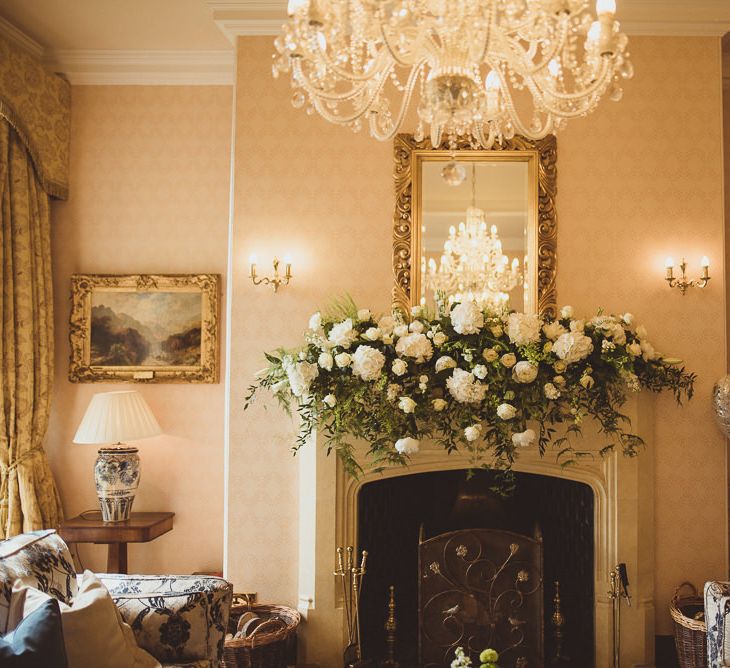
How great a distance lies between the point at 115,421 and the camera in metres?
3.34

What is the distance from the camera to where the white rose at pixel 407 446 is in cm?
271

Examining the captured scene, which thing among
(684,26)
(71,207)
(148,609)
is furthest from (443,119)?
(71,207)

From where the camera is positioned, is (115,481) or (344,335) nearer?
(344,335)

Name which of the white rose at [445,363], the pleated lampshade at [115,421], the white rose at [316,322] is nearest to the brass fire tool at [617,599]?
the white rose at [445,363]

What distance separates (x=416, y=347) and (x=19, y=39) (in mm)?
2863

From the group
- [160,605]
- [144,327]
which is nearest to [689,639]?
[160,605]

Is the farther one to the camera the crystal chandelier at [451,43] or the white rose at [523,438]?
the white rose at [523,438]

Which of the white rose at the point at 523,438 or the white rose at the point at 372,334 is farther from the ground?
the white rose at the point at 372,334

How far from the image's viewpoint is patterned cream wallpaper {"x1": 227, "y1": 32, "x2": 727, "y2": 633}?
3146mm

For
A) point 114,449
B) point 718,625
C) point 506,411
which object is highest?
point 506,411

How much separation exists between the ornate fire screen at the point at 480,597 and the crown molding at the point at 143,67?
2.90 metres

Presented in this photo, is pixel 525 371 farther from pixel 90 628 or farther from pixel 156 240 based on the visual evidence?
pixel 156 240

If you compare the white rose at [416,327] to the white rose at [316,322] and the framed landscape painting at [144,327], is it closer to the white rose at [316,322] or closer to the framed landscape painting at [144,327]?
the white rose at [316,322]

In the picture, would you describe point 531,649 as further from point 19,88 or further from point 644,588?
point 19,88
